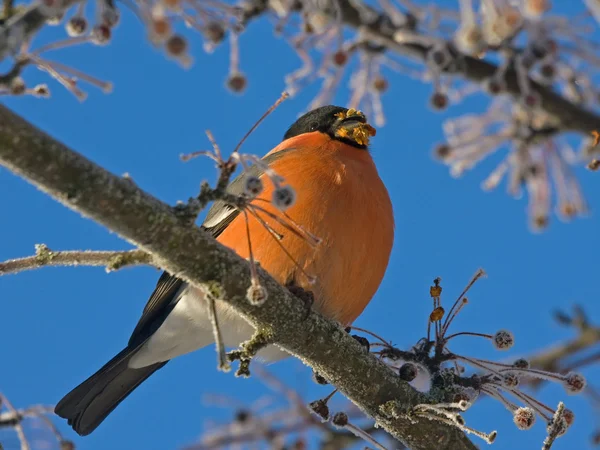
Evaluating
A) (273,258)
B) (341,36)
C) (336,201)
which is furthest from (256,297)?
(336,201)

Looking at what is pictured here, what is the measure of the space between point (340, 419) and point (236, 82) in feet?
6.18

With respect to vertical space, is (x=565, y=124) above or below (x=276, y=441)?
above

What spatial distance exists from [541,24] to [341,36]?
0.82 metres

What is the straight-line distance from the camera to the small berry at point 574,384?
150 inches

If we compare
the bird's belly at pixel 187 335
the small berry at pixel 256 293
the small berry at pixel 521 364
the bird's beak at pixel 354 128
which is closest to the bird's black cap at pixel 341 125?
the bird's beak at pixel 354 128

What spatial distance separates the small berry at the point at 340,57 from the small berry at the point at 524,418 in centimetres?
170

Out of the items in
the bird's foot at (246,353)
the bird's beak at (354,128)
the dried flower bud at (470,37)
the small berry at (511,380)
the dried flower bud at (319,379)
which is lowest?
the bird's foot at (246,353)

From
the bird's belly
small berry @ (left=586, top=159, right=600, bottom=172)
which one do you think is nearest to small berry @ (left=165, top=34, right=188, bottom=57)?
small berry @ (left=586, top=159, right=600, bottom=172)

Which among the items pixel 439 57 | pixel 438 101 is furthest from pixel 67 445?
pixel 439 57

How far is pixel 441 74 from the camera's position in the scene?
2957mm

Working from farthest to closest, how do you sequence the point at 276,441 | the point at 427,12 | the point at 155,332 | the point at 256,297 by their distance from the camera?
1. the point at 155,332
2. the point at 276,441
3. the point at 256,297
4. the point at 427,12

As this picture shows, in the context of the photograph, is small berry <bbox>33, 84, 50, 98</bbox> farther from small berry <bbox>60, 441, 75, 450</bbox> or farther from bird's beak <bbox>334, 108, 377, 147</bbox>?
bird's beak <bbox>334, 108, 377, 147</bbox>

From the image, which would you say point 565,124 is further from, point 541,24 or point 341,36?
point 341,36

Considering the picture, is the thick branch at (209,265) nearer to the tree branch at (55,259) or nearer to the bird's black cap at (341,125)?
the tree branch at (55,259)
